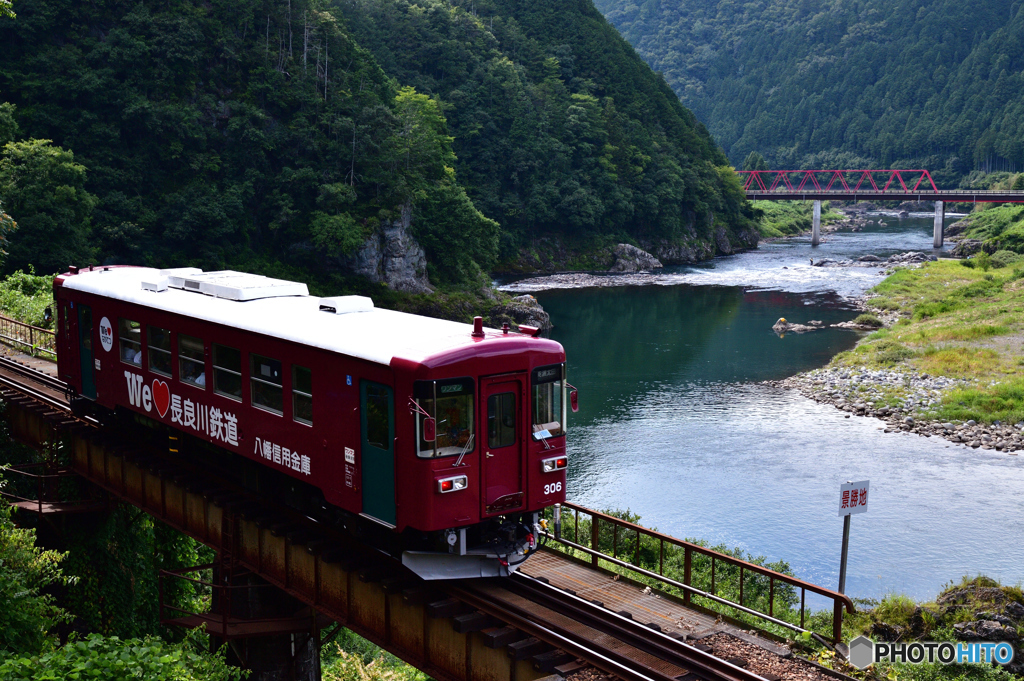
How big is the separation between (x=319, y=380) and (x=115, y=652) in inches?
172

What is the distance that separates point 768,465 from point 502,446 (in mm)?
25303

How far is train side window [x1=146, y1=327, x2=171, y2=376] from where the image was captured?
17031 mm

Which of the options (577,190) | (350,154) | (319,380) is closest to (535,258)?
(577,190)

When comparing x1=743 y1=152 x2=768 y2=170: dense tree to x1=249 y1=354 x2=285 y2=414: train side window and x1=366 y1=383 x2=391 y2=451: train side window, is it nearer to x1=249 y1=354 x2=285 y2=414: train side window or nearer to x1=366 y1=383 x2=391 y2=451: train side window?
x1=249 y1=354 x2=285 y2=414: train side window

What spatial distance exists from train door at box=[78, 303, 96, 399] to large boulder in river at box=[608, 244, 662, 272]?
263 feet

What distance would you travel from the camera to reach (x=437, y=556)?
12828mm

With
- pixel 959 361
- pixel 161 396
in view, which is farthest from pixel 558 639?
pixel 959 361

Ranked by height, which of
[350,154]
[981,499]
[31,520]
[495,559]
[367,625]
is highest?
[350,154]

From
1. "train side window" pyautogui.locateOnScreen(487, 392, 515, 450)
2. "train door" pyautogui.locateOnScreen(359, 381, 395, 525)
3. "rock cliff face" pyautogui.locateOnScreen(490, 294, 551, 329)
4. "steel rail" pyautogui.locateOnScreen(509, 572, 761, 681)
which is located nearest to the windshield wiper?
"train side window" pyautogui.locateOnScreen(487, 392, 515, 450)

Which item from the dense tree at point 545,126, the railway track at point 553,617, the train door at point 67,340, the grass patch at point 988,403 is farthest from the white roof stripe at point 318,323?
the dense tree at point 545,126

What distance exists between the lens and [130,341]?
718 inches

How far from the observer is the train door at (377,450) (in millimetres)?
12594

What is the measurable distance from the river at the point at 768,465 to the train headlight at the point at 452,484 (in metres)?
17.0

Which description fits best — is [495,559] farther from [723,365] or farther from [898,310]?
[898,310]
